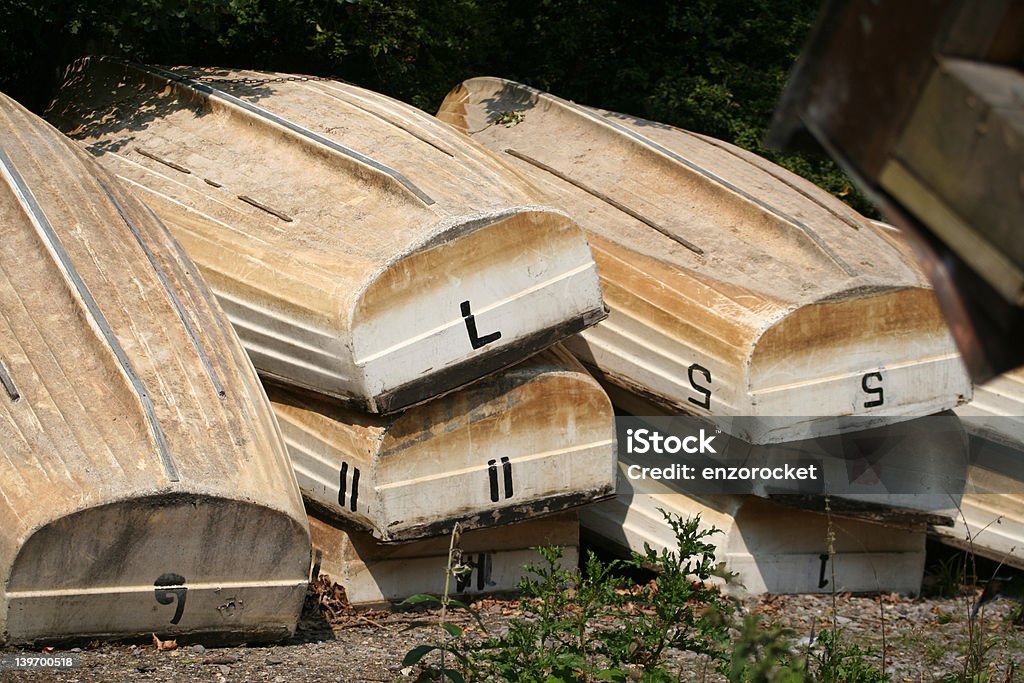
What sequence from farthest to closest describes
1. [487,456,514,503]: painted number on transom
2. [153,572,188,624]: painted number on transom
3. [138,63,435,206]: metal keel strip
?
[138,63,435,206]: metal keel strip → [487,456,514,503]: painted number on transom → [153,572,188,624]: painted number on transom

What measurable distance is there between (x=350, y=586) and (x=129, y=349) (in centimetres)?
147

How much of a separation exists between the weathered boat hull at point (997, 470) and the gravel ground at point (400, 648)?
Answer: 37 cm

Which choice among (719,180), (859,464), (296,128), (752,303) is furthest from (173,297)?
(859,464)

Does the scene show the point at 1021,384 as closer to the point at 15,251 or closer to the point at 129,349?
the point at 129,349

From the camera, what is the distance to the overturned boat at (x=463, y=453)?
5.05m

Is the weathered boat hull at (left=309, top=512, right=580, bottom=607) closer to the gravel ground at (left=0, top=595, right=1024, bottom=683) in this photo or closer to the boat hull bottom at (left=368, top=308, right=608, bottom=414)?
the gravel ground at (left=0, top=595, right=1024, bottom=683)

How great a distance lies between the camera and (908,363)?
5.68 metres

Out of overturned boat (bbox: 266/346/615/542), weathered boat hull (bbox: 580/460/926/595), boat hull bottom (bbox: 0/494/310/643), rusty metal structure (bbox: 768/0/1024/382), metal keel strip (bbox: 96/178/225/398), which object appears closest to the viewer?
rusty metal structure (bbox: 768/0/1024/382)

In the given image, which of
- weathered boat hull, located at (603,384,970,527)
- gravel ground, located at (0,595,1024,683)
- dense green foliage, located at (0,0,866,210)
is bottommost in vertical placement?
gravel ground, located at (0,595,1024,683)

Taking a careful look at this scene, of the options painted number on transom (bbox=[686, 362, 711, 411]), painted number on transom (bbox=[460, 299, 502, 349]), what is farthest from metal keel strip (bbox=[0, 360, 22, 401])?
painted number on transom (bbox=[686, 362, 711, 411])

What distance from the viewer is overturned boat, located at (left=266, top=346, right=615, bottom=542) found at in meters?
5.05

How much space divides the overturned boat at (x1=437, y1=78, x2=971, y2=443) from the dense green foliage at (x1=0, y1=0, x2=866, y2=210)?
2.33m

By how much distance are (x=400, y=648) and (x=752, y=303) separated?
2.22 metres

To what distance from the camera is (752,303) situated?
217 inches
